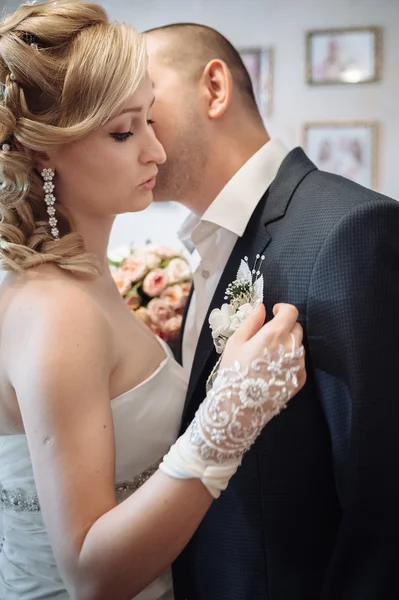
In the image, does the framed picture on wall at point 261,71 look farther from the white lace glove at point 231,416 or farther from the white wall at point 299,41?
the white lace glove at point 231,416

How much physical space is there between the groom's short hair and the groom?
34 centimetres

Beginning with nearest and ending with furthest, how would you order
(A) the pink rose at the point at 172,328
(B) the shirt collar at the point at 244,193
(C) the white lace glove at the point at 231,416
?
(C) the white lace glove at the point at 231,416, (B) the shirt collar at the point at 244,193, (A) the pink rose at the point at 172,328

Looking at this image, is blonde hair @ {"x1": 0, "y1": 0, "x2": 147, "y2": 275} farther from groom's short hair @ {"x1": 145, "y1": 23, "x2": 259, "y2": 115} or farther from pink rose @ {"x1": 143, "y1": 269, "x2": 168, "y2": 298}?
pink rose @ {"x1": 143, "y1": 269, "x2": 168, "y2": 298}

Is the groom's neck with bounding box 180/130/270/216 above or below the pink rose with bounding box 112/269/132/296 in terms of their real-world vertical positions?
above

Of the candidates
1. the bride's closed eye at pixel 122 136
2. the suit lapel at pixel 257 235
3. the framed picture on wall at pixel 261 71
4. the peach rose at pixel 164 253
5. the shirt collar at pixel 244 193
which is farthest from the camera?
the framed picture on wall at pixel 261 71

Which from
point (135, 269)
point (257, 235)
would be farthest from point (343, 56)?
point (257, 235)

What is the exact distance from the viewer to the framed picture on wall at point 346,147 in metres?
2.41

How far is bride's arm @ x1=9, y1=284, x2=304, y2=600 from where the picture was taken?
85 centimetres

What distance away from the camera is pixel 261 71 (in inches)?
98.3

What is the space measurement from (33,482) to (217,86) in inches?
38.8

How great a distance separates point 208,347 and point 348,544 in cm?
42

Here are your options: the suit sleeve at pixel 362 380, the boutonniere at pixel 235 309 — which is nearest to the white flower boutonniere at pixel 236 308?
the boutonniere at pixel 235 309

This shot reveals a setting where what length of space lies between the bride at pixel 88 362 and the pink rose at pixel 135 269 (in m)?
0.47

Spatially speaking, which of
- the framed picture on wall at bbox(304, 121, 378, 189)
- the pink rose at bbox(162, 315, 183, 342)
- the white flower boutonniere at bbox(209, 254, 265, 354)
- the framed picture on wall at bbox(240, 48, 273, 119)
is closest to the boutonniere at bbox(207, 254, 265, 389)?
the white flower boutonniere at bbox(209, 254, 265, 354)
